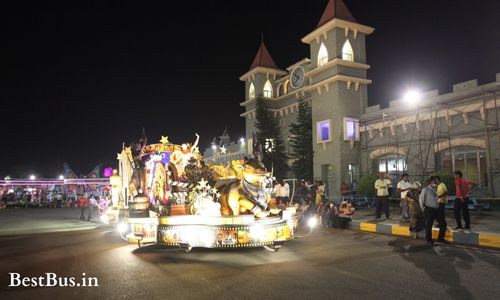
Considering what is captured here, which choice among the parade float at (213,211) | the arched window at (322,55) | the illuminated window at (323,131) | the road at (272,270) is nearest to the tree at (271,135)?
the illuminated window at (323,131)

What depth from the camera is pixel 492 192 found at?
59.3ft

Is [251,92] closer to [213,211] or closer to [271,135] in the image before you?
[271,135]

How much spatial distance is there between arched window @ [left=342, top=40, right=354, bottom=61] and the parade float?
19091 millimetres

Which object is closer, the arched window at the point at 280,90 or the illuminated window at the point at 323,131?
the illuminated window at the point at 323,131

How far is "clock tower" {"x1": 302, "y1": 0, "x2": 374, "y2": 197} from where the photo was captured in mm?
25469

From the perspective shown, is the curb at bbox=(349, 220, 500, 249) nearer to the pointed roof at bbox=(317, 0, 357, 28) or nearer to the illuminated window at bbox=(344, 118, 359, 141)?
the illuminated window at bbox=(344, 118, 359, 141)

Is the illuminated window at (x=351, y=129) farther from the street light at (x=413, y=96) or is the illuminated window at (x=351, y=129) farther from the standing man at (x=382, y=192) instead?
the standing man at (x=382, y=192)

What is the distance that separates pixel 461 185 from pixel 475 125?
11145 mm

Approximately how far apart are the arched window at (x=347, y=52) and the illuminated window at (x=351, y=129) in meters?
4.49

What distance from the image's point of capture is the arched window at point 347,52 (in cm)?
2634

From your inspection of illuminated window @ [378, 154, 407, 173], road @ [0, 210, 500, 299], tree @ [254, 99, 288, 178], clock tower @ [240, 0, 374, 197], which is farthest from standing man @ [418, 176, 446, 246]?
tree @ [254, 99, 288, 178]

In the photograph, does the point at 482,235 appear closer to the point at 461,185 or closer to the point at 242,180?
the point at 461,185

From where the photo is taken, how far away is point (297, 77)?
110 ft

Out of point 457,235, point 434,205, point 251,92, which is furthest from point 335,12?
point 457,235
